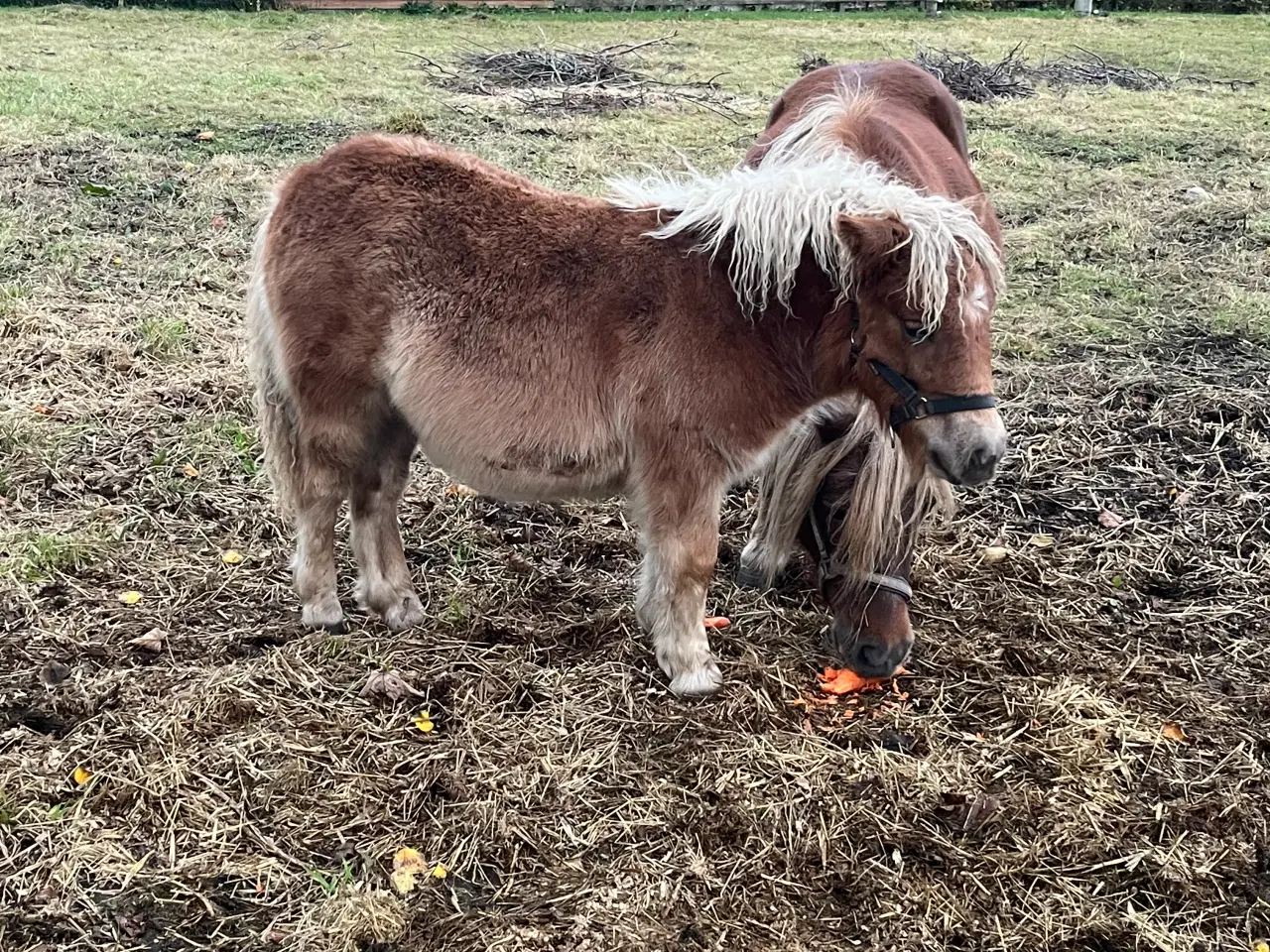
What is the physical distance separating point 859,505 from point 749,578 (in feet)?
2.64

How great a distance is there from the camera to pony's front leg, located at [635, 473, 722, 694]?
286 centimetres

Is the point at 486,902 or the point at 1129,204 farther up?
the point at 1129,204

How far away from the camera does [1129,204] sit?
24.9 ft

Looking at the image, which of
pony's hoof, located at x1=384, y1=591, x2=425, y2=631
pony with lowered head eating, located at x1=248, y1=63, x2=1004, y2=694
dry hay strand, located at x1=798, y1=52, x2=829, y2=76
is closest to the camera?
pony with lowered head eating, located at x1=248, y1=63, x2=1004, y2=694

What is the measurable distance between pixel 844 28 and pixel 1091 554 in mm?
16392

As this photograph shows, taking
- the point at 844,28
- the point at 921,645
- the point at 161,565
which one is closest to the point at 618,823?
the point at 921,645

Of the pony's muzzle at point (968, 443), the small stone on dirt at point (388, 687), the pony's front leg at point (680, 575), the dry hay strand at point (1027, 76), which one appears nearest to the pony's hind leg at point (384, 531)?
the small stone on dirt at point (388, 687)

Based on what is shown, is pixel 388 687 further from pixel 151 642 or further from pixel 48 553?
pixel 48 553

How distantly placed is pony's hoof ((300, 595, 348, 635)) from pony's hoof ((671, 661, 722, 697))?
3.89 ft

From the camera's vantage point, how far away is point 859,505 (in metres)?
2.91

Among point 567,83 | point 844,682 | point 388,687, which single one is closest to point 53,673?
point 388,687

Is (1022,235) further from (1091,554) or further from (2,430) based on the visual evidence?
(2,430)

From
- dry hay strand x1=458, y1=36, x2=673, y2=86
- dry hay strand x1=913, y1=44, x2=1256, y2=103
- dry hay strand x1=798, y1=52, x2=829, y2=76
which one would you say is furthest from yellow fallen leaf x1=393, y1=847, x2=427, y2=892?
dry hay strand x1=798, y1=52, x2=829, y2=76

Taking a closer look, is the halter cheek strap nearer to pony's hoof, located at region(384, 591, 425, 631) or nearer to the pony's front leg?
the pony's front leg
